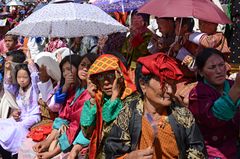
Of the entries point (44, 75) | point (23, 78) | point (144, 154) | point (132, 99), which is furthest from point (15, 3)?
point (144, 154)

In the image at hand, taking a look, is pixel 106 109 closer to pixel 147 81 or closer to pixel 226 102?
pixel 147 81

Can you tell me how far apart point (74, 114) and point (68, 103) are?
0.89 feet

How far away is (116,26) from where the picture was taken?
17.8ft

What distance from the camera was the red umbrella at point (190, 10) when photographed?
4250 mm

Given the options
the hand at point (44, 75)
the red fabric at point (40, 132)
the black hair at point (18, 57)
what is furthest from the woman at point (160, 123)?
the black hair at point (18, 57)

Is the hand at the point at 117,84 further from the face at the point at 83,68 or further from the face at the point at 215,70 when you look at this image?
the face at the point at 83,68

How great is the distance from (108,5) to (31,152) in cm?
225

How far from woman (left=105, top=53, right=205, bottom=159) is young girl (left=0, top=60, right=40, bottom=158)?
3034mm

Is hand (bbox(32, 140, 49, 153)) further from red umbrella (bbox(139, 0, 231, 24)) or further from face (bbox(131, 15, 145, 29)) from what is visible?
red umbrella (bbox(139, 0, 231, 24))

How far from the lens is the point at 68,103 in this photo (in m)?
5.17

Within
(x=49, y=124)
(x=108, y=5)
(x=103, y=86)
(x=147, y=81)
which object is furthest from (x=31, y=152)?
(x=147, y=81)

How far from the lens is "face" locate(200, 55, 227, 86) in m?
3.49

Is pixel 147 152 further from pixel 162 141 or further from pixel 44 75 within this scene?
pixel 44 75

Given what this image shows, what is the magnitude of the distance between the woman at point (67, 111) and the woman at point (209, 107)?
5.28ft
